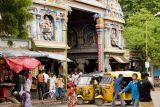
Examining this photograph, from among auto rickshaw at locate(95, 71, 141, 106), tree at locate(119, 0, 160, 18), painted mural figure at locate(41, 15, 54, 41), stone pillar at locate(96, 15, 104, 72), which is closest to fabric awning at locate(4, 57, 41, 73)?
auto rickshaw at locate(95, 71, 141, 106)

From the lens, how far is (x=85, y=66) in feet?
149

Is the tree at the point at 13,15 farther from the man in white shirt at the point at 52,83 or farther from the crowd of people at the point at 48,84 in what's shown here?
the man in white shirt at the point at 52,83

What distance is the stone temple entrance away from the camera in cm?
4494

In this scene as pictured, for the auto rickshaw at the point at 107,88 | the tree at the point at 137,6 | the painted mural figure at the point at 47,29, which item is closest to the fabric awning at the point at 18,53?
the painted mural figure at the point at 47,29

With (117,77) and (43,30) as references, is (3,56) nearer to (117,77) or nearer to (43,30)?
(117,77)

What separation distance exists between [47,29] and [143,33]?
18.2 m

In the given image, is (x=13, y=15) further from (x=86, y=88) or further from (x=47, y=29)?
(x=47, y=29)

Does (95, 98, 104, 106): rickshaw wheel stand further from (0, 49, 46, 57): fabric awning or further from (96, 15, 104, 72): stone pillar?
(96, 15, 104, 72): stone pillar

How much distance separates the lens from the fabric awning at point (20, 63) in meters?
26.0

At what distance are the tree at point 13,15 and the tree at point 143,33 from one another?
30.9m

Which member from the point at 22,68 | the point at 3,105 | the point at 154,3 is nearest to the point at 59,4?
the point at 22,68

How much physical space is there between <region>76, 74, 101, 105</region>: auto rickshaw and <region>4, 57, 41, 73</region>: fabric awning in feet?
10.1

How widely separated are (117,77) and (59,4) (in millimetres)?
11803

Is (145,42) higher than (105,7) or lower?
lower
